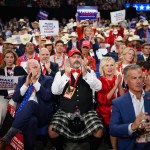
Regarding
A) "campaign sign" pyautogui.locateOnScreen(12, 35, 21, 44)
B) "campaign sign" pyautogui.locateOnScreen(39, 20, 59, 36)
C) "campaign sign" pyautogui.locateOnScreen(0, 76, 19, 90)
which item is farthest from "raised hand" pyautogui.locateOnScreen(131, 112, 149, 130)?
"campaign sign" pyautogui.locateOnScreen(12, 35, 21, 44)

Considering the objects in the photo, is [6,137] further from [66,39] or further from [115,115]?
[66,39]

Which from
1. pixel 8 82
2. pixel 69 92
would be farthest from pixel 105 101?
pixel 8 82

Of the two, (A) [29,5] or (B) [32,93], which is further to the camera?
(A) [29,5]

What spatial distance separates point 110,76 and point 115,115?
1.85 meters

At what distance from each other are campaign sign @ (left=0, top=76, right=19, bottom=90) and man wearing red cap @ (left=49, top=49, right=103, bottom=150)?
0.69m

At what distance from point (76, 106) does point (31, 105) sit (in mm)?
643

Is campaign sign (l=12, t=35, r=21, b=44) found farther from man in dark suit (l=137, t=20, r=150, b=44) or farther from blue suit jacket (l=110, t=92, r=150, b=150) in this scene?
blue suit jacket (l=110, t=92, r=150, b=150)

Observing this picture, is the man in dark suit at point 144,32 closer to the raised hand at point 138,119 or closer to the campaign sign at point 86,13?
the campaign sign at point 86,13

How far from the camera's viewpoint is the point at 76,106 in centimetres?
484

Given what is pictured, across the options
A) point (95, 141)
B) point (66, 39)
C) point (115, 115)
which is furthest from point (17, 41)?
point (115, 115)

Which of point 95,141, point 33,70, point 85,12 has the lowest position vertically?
point 95,141

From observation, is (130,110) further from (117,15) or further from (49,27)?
(117,15)

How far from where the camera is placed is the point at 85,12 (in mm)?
12891

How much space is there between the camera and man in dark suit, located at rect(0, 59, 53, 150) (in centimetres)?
455
